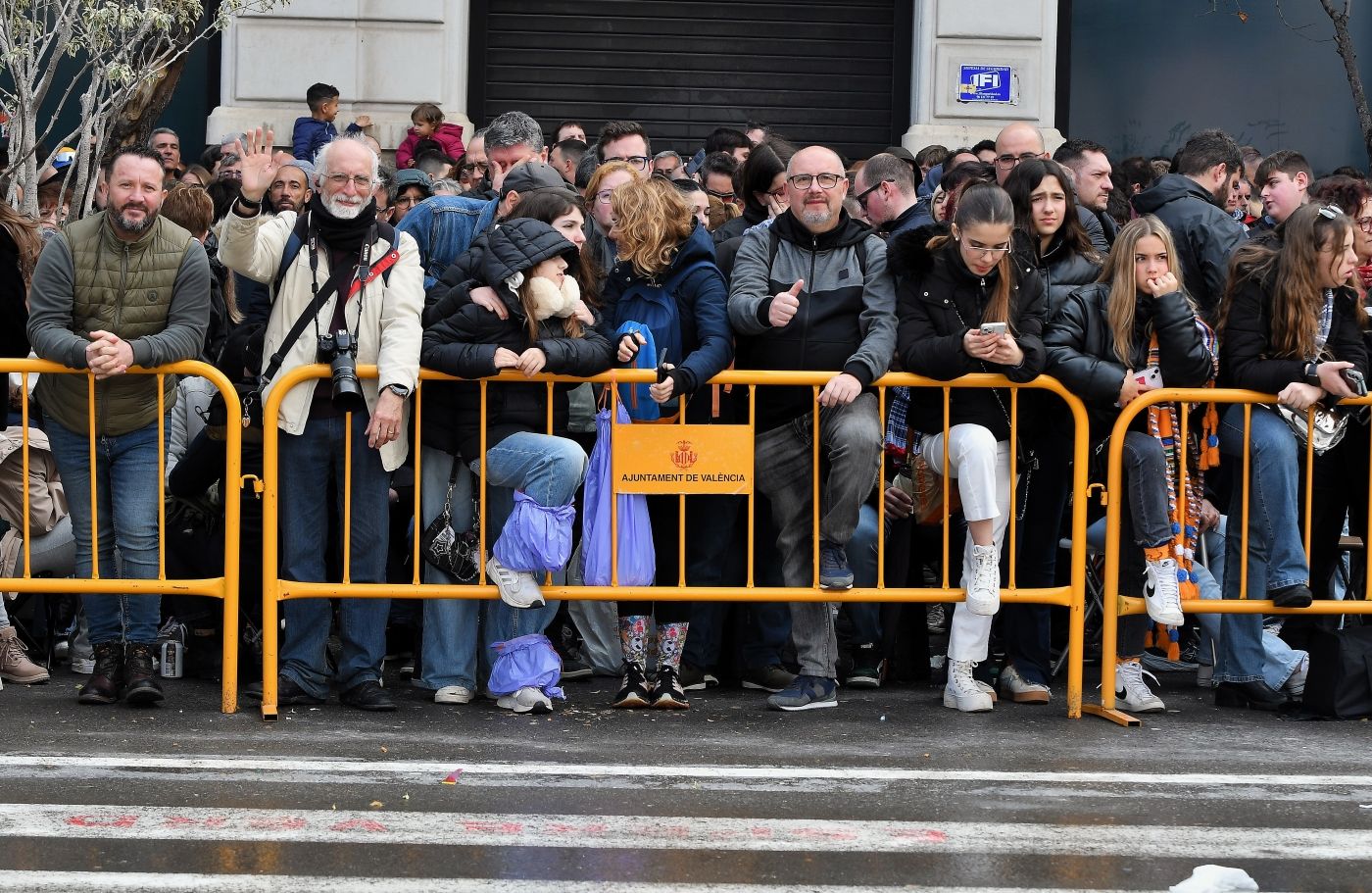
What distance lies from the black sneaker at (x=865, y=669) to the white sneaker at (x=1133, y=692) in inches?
42.5

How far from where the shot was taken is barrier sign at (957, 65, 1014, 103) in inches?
652

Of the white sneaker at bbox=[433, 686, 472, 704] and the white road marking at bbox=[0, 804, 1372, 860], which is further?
the white sneaker at bbox=[433, 686, 472, 704]

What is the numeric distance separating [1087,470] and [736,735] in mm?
1934

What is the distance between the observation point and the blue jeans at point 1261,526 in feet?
26.3

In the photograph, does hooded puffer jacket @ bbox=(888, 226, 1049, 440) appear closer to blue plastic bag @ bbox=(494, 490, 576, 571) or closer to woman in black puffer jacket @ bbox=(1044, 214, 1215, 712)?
woman in black puffer jacket @ bbox=(1044, 214, 1215, 712)

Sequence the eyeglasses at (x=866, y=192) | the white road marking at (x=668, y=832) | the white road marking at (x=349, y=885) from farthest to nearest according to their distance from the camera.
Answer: the eyeglasses at (x=866, y=192), the white road marking at (x=668, y=832), the white road marking at (x=349, y=885)

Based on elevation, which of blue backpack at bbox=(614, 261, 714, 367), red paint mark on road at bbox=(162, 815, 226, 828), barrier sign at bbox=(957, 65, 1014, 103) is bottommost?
red paint mark on road at bbox=(162, 815, 226, 828)

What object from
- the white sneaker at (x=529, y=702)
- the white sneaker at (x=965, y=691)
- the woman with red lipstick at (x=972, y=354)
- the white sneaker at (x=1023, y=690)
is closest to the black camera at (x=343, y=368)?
the white sneaker at (x=529, y=702)

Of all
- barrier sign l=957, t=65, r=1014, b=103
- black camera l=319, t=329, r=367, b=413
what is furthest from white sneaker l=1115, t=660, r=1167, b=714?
barrier sign l=957, t=65, r=1014, b=103

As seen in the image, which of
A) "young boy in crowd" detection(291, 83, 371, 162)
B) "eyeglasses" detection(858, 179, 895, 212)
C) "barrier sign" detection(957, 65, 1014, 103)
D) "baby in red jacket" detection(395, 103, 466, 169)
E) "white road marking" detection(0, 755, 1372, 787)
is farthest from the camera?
"barrier sign" detection(957, 65, 1014, 103)

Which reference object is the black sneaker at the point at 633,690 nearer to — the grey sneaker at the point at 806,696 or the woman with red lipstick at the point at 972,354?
the grey sneaker at the point at 806,696

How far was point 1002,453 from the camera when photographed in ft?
26.5

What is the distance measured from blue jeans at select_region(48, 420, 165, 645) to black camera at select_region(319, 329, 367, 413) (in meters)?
0.90

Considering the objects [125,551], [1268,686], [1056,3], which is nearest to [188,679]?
[125,551]
